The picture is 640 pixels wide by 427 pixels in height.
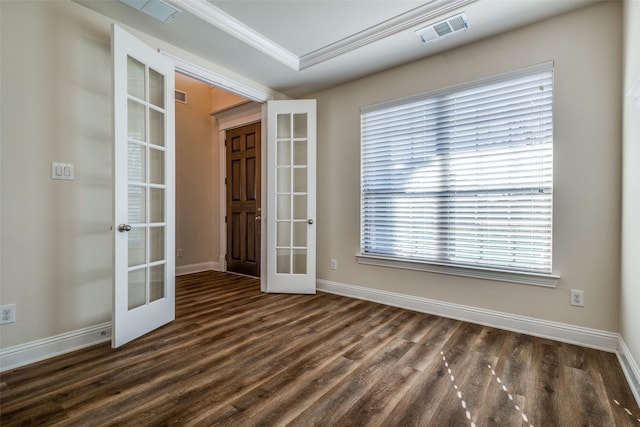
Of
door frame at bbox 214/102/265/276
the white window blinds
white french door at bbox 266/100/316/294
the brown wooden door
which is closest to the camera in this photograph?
the white window blinds

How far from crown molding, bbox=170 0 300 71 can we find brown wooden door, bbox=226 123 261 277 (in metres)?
1.62

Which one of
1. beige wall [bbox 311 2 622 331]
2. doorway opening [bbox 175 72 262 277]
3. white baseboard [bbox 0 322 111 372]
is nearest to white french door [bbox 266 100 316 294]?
doorway opening [bbox 175 72 262 277]

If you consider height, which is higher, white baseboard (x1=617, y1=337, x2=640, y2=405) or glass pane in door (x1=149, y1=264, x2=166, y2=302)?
glass pane in door (x1=149, y1=264, x2=166, y2=302)

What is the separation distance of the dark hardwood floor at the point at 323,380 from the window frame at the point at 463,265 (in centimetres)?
48

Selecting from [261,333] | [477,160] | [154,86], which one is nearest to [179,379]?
[261,333]

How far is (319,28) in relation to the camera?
109 inches

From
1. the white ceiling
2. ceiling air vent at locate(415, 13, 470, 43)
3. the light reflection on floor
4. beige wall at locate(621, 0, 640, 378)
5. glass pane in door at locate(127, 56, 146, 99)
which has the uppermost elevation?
the white ceiling

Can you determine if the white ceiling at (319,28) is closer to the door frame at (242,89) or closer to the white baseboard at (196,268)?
the door frame at (242,89)

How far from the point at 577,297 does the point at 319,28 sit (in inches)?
123

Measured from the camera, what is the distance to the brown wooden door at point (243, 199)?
15.5ft

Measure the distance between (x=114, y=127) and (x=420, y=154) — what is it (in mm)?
2717

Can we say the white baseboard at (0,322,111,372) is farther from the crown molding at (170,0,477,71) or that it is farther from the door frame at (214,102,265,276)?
the door frame at (214,102,265,276)

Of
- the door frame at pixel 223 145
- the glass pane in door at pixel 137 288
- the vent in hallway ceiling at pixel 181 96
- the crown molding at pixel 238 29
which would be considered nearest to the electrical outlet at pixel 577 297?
the crown molding at pixel 238 29

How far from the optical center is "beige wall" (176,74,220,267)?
4.86 m
